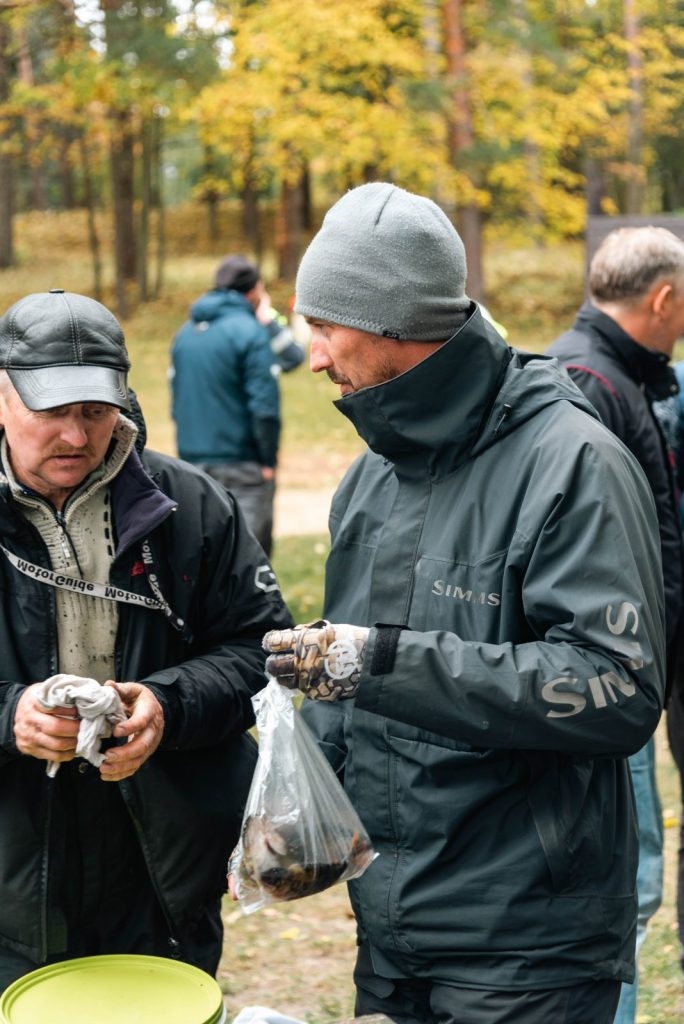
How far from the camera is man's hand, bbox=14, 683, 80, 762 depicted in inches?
94.5

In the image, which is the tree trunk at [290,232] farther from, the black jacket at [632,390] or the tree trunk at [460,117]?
the black jacket at [632,390]

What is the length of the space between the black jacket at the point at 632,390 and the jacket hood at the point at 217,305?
4.50m

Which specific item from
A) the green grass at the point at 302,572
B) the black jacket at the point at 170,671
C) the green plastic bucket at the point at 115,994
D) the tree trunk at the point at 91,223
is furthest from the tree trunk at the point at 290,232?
the green plastic bucket at the point at 115,994

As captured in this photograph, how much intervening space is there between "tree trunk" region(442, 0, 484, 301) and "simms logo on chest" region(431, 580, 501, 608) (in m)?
20.8

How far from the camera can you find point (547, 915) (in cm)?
217

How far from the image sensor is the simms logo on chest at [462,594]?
7.14 feet

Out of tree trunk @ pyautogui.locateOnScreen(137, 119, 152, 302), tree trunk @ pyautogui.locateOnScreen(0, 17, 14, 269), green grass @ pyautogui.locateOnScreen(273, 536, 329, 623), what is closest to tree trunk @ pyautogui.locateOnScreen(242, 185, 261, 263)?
tree trunk @ pyautogui.locateOnScreen(137, 119, 152, 302)

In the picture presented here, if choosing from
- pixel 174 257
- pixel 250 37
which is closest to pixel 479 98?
pixel 250 37

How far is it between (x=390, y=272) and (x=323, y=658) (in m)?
0.65

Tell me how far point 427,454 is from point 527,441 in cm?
19

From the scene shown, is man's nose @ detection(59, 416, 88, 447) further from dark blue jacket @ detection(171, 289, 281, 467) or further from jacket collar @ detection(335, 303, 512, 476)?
Answer: dark blue jacket @ detection(171, 289, 281, 467)

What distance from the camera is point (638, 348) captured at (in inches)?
146

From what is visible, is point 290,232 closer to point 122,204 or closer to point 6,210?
point 122,204

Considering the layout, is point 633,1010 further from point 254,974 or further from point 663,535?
point 254,974
